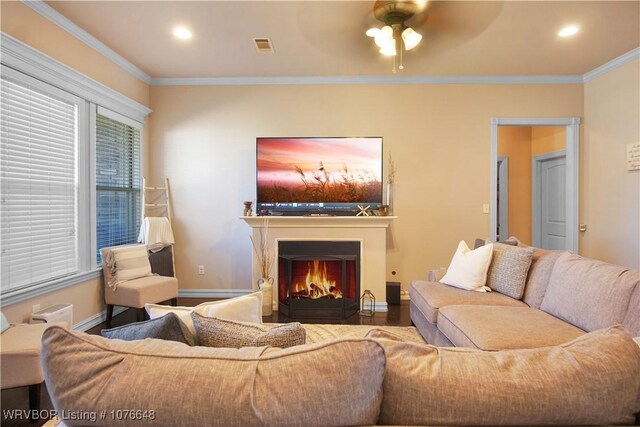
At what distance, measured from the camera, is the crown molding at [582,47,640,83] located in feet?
11.2

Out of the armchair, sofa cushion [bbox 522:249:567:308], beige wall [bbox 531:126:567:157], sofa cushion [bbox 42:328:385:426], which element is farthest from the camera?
beige wall [bbox 531:126:567:157]

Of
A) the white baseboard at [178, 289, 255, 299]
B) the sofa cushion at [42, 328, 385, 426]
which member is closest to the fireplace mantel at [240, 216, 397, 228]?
the white baseboard at [178, 289, 255, 299]

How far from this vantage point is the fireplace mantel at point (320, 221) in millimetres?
3719

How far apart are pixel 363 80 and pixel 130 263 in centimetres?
334

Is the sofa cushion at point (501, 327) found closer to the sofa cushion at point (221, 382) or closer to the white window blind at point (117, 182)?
the sofa cushion at point (221, 382)

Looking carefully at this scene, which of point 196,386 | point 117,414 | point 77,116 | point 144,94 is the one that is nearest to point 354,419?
point 196,386

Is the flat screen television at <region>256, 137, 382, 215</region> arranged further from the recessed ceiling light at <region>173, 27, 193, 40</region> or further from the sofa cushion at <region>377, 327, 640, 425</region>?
the sofa cushion at <region>377, 327, 640, 425</region>

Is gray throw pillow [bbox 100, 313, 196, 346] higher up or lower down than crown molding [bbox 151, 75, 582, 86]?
lower down

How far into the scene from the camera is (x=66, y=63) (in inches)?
115

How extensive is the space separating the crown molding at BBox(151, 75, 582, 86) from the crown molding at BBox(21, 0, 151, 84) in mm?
414

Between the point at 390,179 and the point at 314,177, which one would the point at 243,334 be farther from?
the point at 390,179

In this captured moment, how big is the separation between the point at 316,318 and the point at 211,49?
2977 millimetres

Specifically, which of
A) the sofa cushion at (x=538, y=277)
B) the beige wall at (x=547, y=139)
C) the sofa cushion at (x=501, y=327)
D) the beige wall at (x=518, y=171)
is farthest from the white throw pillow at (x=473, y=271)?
the beige wall at (x=518, y=171)

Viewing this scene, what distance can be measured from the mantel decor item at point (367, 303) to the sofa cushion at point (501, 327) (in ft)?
4.54
